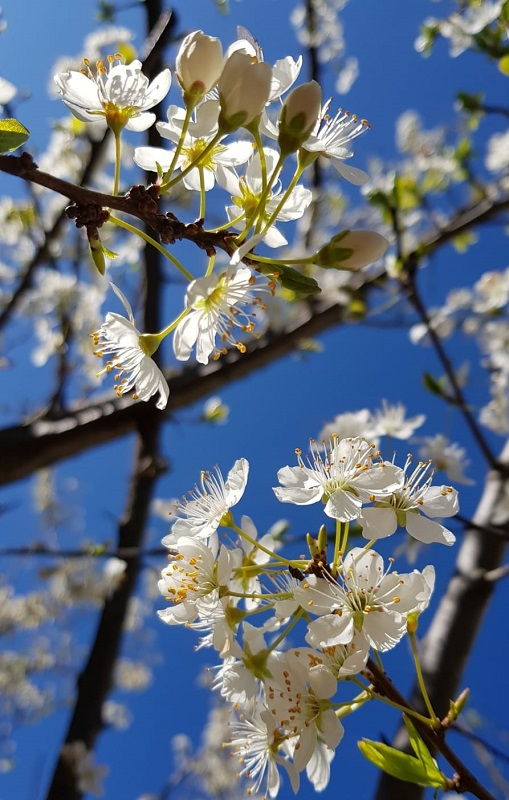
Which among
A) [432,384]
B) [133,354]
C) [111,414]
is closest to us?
[133,354]

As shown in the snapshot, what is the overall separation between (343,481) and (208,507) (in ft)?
0.74

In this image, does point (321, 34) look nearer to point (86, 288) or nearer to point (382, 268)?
point (382, 268)

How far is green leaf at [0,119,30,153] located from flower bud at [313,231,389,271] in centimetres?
31

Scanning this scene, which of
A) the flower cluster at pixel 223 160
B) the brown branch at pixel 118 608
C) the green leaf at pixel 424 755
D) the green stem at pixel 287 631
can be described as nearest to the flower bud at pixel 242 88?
the flower cluster at pixel 223 160

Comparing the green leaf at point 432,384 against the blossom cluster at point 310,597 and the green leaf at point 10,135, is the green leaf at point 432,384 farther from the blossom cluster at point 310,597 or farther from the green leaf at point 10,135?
the green leaf at point 10,135

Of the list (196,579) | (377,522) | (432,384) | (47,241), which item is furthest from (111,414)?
(377,522)

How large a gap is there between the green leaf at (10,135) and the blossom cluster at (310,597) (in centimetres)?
43

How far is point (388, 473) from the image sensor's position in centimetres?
75

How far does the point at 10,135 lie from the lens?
64 centimetres

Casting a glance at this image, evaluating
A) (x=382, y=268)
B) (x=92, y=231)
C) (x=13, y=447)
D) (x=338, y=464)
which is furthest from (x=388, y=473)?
(x=382, y=268)

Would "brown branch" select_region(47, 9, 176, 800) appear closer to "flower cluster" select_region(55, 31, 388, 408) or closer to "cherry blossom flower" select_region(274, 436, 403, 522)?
"flower cluster" select_region(55, 31, 388, 408)

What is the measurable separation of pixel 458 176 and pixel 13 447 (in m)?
2.00

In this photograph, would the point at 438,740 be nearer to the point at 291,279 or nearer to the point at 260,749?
the point at 260,749

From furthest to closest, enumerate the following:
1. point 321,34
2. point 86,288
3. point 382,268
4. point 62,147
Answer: point 86,288
point 321,34
point 62,147
point 382,268
